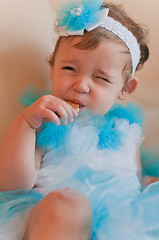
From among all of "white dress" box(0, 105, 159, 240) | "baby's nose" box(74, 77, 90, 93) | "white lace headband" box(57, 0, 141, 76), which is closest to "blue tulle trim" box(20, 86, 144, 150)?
"white dress" box(0, 105, 159, 240)

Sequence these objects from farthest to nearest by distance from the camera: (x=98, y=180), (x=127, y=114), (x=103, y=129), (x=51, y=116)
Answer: (x=127, y=114) → (x=103, y=129) → (x=98, y=180) → (x=51, y=116)

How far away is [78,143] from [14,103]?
31 cm

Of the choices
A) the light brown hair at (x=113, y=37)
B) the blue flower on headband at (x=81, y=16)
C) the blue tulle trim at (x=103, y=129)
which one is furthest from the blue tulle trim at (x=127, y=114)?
the blue flower on headband at (x=81, y=16)

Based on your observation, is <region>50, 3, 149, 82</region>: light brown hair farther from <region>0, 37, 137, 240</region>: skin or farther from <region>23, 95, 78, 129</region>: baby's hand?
<region>23, 95, 78, 129</region>: baby's hand

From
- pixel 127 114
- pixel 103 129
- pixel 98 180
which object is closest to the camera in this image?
pixel 98 180

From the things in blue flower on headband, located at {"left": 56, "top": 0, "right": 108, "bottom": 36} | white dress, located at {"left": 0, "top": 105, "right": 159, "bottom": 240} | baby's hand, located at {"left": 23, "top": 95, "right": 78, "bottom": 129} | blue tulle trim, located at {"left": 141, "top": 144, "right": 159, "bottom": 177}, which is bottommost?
blue tulle trim, located at {"left": 141, "top": 144, "right": 159, "bottom": 177}

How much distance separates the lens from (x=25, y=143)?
83 centimetres

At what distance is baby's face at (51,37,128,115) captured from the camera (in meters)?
0.93

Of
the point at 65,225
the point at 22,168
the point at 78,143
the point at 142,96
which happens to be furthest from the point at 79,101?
the point at 142,96

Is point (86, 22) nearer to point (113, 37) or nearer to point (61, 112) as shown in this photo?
point (113, 37)

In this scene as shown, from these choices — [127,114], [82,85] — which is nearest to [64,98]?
[82,85]

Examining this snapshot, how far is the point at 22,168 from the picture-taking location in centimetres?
84

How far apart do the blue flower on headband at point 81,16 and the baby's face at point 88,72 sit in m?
0.03

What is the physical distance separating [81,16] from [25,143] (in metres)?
0.41
